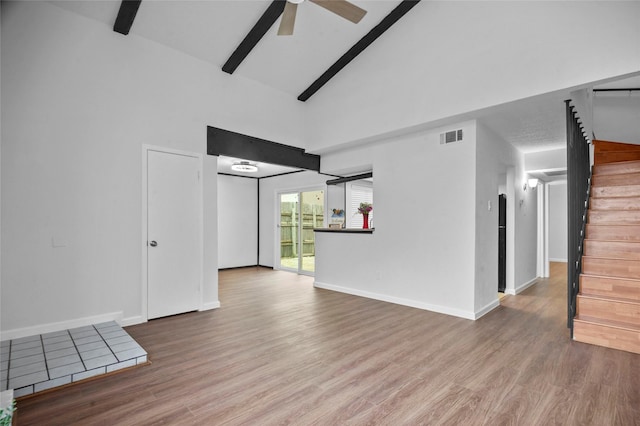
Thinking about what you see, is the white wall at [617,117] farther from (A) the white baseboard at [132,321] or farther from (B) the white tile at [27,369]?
(B) the white tile at [27,369]

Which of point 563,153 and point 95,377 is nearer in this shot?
point 95,377

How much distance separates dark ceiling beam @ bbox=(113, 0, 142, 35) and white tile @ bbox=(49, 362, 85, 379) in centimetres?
350

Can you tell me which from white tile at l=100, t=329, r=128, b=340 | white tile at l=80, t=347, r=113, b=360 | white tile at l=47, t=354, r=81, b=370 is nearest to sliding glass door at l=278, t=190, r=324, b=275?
white tile at l=100, t=329, r=128, b=340

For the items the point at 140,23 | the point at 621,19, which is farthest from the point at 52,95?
the point at 621,19

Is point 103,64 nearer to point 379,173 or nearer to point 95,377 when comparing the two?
point 95,377

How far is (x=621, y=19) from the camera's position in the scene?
2.88 m

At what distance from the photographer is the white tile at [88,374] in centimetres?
248

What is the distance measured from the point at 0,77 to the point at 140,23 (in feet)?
4.88

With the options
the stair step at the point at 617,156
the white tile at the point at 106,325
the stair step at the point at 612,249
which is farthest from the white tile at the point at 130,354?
the stair step at the point at 617,156

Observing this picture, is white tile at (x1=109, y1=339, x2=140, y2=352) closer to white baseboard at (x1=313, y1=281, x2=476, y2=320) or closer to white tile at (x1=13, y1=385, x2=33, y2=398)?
white tile at (x1=13, y1=385, x2=33, y2=398)

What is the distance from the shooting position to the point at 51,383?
2.38 meters

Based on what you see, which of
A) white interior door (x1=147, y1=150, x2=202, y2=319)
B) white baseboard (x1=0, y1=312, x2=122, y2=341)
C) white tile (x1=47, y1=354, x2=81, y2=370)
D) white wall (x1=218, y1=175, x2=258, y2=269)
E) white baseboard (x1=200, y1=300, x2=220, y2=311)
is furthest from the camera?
white wall (x1=218, y1=175, x2=258, y2=269)

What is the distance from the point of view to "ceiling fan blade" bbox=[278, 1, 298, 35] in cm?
313

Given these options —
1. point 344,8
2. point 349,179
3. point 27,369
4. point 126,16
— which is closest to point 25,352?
point 27,369
